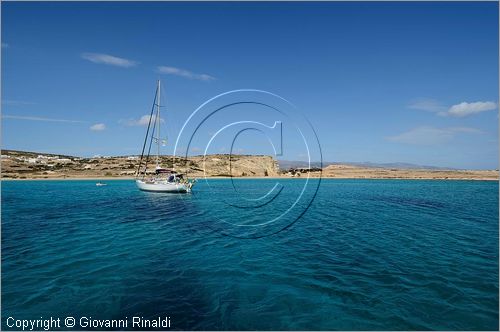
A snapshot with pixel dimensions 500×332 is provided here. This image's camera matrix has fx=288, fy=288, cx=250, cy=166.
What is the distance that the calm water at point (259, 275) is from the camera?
12391mm

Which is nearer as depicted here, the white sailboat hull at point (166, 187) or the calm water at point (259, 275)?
the calm water at point (259, 275)

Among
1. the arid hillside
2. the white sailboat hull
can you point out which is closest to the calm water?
the white sailboat hull

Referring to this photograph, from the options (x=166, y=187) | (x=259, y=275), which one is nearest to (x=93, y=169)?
(x=166, y=187)

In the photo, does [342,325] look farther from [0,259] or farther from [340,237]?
[0,259]

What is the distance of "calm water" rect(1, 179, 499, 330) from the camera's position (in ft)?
40.7

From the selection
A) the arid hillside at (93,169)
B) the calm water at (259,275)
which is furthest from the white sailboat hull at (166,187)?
the arid hillside at (93,169)

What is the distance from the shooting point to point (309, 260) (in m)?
20.0

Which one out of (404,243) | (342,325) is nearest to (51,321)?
(342,325)

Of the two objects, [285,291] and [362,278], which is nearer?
[285,291]

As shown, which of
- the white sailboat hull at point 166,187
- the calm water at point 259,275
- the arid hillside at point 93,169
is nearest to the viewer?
the calm water at point 259,275

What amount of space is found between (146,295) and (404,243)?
21217mm

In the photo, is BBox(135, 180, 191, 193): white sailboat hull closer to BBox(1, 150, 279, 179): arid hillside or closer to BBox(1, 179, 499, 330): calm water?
BBox(1, 179, 499, 330): calm water

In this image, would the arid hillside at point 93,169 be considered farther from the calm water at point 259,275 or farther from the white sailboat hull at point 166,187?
the calm water at point 259,275

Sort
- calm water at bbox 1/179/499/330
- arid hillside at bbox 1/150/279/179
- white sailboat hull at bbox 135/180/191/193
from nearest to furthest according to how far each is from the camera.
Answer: calm water at bbox 1/179/499/330
white sailboat hull at bbox 135/180/191/193
arid hillside at bbox 1/150/279/179
